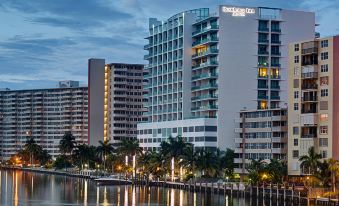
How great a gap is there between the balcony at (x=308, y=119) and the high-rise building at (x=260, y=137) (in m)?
14.3

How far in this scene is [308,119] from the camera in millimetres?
152250

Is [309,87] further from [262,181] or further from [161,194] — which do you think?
[161,194]

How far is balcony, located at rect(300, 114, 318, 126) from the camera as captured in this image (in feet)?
495

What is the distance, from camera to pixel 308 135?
499ft

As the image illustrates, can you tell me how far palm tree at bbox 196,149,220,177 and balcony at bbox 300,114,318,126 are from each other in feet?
115

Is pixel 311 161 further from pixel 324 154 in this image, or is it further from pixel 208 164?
pixel 208 164

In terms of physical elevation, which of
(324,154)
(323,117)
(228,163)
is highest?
(323,117)

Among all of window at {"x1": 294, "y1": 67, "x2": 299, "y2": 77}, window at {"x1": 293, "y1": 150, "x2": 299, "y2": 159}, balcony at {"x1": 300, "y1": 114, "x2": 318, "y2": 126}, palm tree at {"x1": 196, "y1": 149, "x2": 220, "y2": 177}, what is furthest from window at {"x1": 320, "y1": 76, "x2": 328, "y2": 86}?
palm tree at {"x1": 196, "y1": 149, "x2": 220, "y2": 177}

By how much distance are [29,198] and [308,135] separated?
61.3 m

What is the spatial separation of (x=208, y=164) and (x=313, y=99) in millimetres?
39507

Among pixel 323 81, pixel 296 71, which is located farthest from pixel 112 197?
pixel 323 81

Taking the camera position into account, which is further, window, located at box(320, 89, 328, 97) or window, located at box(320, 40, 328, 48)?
window, located at box(320, 40, 328, 48)

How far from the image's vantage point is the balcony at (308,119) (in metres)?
151

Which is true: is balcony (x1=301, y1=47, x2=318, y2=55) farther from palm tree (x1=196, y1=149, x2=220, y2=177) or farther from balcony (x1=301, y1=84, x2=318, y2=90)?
palm tree (x1=196, y1=149, x2=220, y2=177)
